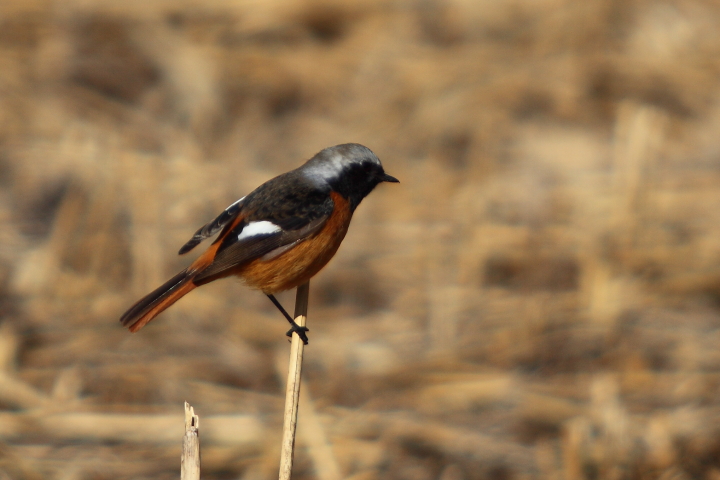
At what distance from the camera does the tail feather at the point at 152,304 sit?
375 cm

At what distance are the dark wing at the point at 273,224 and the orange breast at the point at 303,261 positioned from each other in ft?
0.12

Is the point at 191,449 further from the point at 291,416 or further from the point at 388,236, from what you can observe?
the point at 388,236

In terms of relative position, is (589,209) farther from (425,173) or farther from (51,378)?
(51,378)

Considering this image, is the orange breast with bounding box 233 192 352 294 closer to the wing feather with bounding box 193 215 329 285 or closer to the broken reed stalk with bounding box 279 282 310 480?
the wing feather with bounding box 193 215 329 285

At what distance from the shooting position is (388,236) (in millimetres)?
8734

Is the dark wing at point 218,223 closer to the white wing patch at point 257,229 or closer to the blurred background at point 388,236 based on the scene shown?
the white wing patch at point 257,229

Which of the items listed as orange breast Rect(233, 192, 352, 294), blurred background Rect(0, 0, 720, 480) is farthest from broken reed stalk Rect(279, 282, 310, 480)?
blurred background Rect(0, 0, 720, 480)

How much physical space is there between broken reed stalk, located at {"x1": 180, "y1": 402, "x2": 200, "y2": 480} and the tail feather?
70cm

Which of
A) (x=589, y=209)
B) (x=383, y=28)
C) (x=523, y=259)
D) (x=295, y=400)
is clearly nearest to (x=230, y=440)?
(x=295, y=400)

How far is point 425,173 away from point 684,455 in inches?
175

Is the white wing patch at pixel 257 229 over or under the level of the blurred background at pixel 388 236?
under

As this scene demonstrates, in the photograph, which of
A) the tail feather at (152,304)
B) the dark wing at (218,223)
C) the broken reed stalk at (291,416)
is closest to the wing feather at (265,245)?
the dark wing at (218,223)

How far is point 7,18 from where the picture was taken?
33.2ft

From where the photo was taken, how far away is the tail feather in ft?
12.3
